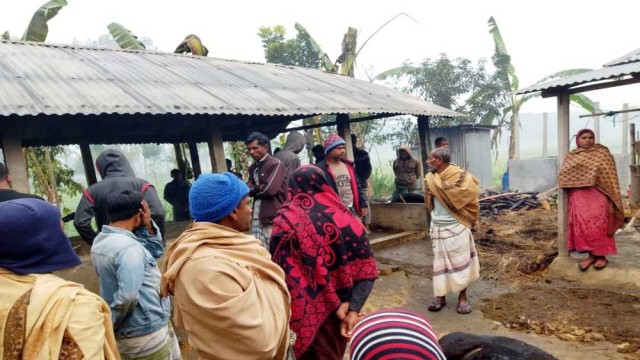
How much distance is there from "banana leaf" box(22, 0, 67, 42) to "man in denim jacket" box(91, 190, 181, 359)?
7.31 meters

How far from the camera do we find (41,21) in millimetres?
7895

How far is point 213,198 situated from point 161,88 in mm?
4497

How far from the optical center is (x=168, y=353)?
2.53 m

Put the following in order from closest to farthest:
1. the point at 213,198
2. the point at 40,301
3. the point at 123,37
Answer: the point at 40,301
the point at 213,198
the point at 123,37

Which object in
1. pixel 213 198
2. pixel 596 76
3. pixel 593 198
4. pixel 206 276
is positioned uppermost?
pixel 596 76

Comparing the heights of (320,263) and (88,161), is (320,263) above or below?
below

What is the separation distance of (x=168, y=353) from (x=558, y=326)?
3.53 meters

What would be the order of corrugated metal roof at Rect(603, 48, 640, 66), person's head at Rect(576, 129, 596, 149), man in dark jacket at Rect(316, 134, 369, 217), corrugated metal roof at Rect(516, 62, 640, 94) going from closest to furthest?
1. corrugated metal roof at Rect(516, 62, 640, 94)
2. person's head at Rect(576, 129, 596, 149)
3. man in dark jacket at Rect(316, 134, 369, 217)
4. corrugated metal roof at Rect(603, 48, 640, 66)

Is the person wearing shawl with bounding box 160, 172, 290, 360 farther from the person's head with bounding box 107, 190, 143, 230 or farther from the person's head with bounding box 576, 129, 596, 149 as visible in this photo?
the person's head with bounding box 576, 129, 596, 149

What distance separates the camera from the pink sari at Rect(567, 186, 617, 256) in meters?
5.07

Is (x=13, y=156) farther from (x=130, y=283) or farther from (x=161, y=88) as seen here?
(x=130, y=283)

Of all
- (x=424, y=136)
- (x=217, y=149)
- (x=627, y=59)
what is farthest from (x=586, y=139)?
(x=217, y=149)

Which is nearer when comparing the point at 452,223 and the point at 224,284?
the point at 224,284

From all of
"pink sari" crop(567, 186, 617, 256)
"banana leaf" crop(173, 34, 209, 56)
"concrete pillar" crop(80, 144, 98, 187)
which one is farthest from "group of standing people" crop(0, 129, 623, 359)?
"banana leaf" crop(173, 34, 209, 56)
